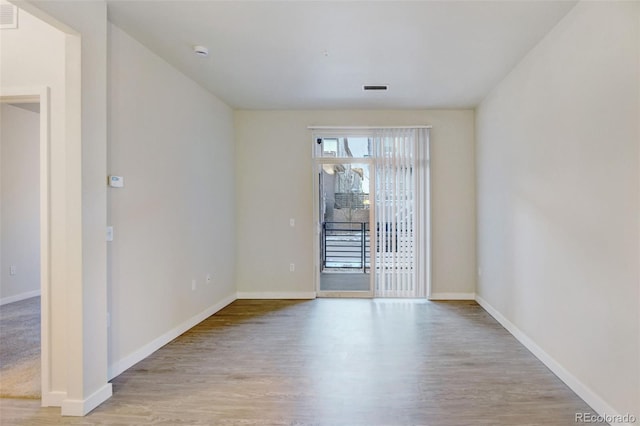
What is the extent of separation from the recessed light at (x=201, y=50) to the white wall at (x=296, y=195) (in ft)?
6.42

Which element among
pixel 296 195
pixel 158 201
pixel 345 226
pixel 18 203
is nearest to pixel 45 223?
pixel 158 201

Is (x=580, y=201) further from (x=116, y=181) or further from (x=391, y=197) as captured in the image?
(x=116, y=181)

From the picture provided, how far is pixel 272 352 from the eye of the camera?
10.1ft

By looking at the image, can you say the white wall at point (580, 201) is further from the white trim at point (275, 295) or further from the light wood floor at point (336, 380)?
the white trim at point (275, 295)

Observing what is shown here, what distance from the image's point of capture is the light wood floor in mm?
2109

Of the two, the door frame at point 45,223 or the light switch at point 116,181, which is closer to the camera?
the door frame at point 45,223

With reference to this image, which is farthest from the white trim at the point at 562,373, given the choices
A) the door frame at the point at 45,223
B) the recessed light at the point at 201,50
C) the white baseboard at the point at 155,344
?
the recessed light at the point at 201,50

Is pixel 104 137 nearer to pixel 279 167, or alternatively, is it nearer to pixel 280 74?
pixel 280 74

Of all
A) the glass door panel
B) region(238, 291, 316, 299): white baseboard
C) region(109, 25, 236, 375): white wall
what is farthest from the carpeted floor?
the glass door panel

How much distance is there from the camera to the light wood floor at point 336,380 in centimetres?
211

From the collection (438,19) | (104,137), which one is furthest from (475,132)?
(104,137)

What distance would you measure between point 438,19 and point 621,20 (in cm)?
109

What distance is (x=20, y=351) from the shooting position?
304 centimetres

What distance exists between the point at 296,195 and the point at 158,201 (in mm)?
2230
